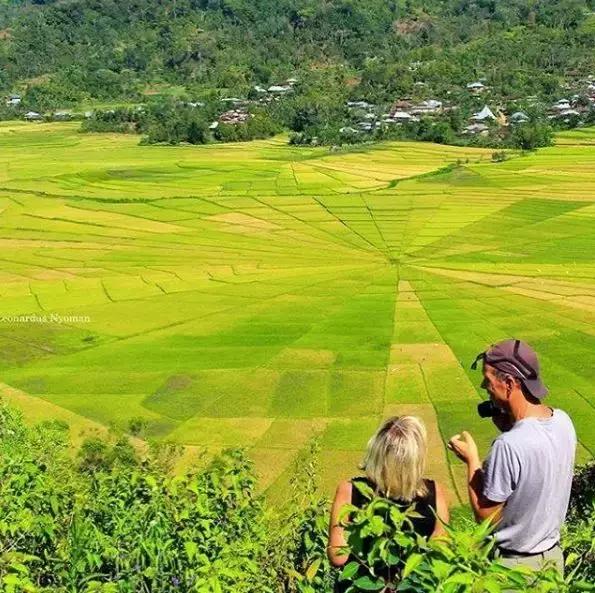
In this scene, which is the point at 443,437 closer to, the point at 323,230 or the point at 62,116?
the point at 323,230

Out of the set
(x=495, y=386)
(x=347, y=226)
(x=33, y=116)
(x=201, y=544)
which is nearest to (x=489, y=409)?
(x=495, y=386)

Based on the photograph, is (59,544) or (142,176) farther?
(142,176)

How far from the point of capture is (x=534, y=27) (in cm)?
16112

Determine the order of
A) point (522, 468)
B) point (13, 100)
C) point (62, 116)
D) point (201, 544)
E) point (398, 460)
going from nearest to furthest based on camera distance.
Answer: point (398, 460), point (522, 468), point (201, 544), point (62, 116), point (13, 100)

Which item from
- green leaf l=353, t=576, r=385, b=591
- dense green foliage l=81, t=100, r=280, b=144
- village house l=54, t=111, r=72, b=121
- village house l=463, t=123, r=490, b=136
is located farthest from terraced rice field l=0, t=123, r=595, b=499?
village house l=54, t=111, r=72, b=121

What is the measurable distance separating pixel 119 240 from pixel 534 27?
426 ft

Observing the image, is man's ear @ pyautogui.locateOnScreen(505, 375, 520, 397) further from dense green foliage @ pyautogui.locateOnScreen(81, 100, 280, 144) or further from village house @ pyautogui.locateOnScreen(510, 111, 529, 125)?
dense green foliage @ pyautogui.locateOnScreen(81, 100, 280, 144)

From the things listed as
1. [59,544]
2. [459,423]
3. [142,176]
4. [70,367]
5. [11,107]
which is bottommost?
[11,107]

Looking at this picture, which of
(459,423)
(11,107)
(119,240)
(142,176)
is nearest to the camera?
(459,423)

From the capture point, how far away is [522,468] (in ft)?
17.3

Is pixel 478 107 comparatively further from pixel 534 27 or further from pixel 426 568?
pixel 426 568

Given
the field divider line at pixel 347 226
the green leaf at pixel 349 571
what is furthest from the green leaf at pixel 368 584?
the field divider line at pixel 347 226

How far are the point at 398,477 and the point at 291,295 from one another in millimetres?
35441

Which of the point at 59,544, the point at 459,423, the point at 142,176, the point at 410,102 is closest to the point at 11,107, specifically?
the point at 410,102
